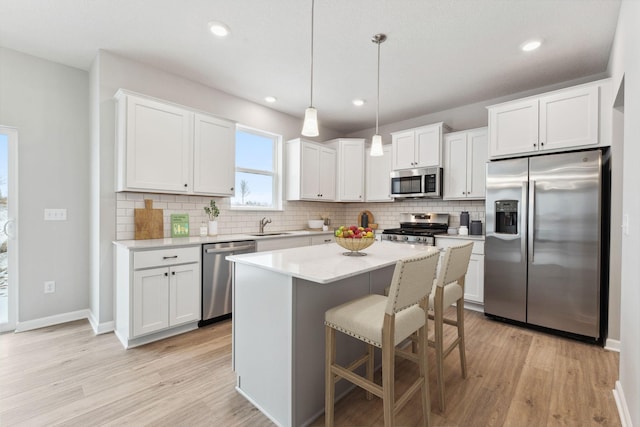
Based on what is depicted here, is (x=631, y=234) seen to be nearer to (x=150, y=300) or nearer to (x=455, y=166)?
(x=455, y=166)

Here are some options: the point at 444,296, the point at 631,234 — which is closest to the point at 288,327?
the point at 444,296

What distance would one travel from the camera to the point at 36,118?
298 centimetres

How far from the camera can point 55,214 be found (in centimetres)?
309

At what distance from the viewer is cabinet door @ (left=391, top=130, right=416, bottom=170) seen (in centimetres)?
441

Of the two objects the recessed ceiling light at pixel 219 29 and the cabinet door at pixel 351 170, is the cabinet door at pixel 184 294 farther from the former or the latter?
the cabinet door at pixel 351 170

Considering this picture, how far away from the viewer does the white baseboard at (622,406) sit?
166 centimetres

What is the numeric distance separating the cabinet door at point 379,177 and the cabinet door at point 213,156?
7.73ft

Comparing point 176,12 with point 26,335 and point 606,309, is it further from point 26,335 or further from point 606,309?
point 606,309

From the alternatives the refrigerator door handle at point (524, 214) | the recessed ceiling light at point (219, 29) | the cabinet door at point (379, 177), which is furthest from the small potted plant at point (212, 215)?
the refrigerator door handle at point (524, 214)

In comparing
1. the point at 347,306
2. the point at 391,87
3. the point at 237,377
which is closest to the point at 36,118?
the point at 237,377

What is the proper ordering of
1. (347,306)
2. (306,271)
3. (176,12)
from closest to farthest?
1. (306,271)
2. (347,306)
3. (176,12)

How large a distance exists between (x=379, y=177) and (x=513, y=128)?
2.07 meters

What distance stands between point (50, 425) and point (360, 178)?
4.40 metres

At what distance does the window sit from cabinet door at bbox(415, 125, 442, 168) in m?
2.06
